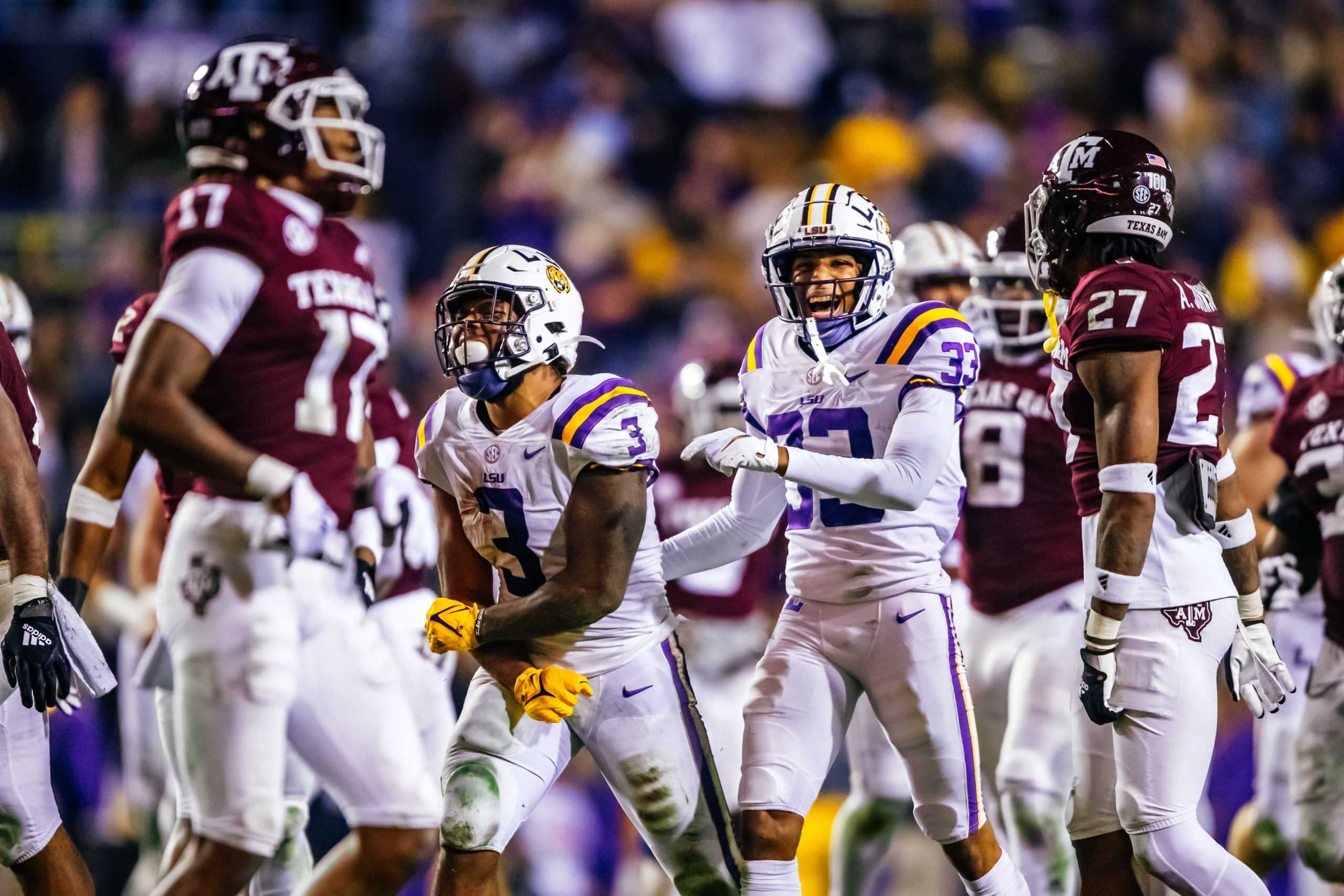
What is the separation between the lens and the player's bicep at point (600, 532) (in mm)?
4273

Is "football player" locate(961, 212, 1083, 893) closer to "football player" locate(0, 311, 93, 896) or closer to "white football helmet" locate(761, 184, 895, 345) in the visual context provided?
"white football helmet" locate(761, 184, 895, 345)

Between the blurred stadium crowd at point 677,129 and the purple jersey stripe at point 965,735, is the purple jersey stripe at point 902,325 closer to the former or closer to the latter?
the purple jersey stripe at point 965,735

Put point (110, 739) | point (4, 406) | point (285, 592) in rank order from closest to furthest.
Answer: point (285, 592) → point (4, 406) → point (110, 739)

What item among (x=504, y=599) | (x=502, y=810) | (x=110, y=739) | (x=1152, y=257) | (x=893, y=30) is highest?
(x=893, y=30)

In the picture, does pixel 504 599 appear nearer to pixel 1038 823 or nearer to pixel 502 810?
pixel 502 810

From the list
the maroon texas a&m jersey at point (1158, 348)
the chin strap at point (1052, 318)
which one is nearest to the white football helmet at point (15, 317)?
the chin strap at point (1052, 318)

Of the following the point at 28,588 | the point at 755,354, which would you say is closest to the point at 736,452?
the point at 755,354

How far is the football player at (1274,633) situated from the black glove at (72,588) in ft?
12.4

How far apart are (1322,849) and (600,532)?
2766 mm

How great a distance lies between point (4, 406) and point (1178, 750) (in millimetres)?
3084

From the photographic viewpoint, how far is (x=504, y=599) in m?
4.50

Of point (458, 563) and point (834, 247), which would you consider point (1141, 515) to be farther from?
point (458, 563)

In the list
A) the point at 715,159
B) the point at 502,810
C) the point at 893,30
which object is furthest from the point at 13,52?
the point at 502,810

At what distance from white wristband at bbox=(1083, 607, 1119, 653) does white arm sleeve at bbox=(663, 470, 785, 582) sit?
3.34ft
